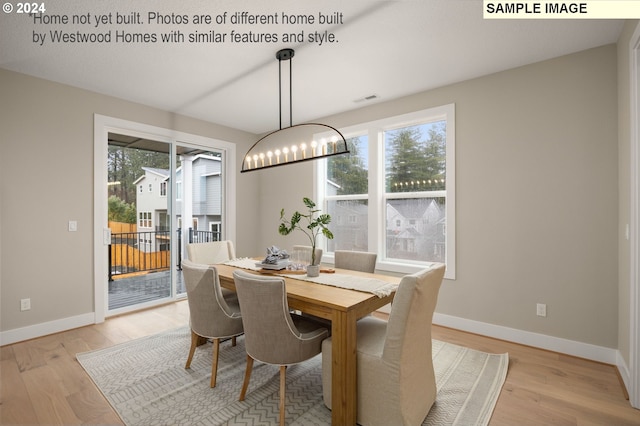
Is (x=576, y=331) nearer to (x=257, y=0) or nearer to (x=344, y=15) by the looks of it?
(x=344, y=15)

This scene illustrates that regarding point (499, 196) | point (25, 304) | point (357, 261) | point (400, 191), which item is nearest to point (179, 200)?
point (25, 304)

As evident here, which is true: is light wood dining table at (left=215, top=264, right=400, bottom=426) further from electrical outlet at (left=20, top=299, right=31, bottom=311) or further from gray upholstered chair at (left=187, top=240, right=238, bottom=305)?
electrical outlet at (left=20, top=299, right=31, bottom=311)

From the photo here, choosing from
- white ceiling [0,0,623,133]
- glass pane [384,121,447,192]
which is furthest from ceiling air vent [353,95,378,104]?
glass pane [384,121,447,192]

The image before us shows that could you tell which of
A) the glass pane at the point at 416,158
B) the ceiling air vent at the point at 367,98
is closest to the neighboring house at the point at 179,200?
the ceiling air vent at the point at 367,98

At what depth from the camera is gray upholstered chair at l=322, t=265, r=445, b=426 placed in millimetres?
1602

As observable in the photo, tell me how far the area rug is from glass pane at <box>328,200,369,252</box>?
5.60 feet

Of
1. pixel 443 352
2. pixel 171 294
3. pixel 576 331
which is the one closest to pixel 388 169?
pixel 443 352

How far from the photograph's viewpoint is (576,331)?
106 inches

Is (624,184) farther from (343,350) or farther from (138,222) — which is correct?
(138,222)

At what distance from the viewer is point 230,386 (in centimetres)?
223

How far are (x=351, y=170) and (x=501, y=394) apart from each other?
3030 millimetres

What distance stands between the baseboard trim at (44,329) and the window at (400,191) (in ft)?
10.5

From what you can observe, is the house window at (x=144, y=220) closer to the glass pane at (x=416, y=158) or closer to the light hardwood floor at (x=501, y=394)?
the light hardwood floor at (x=501, y=394)

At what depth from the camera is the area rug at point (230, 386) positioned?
190cm
